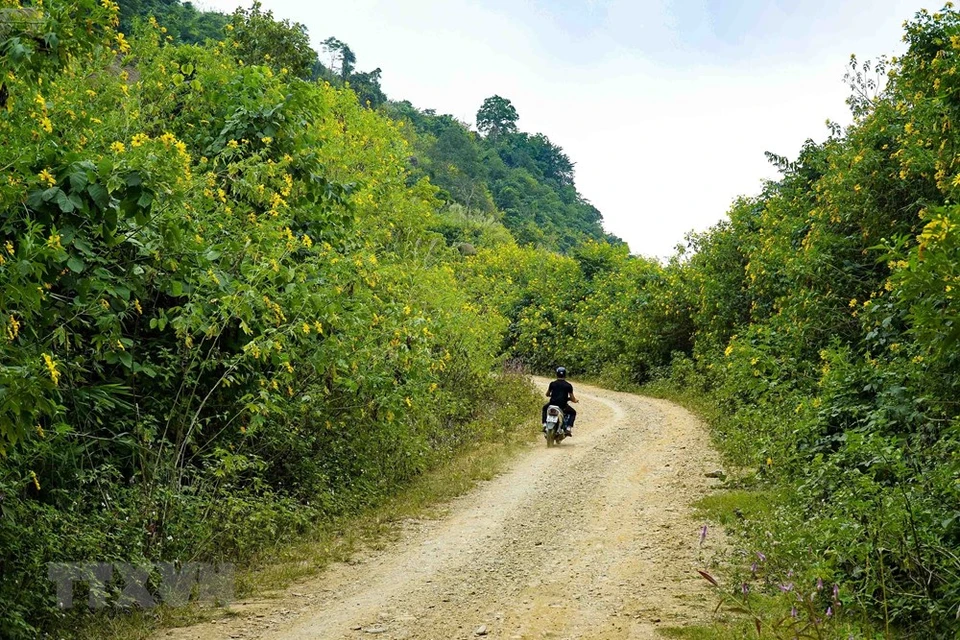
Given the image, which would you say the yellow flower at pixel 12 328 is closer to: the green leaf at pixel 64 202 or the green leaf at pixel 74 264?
the green leaf at pixel 64 202

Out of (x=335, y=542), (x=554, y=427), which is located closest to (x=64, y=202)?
→ (x=335, y=542)

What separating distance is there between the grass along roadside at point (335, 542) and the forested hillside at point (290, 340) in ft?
0.76

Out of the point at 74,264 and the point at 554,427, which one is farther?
the point at 554,427

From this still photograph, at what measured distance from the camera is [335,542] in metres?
8.59

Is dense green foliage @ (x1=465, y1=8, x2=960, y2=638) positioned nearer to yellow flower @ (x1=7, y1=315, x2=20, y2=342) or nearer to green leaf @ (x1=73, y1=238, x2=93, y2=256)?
yellow flower @ (x1=7, y1=315, x2=20, y2=342)

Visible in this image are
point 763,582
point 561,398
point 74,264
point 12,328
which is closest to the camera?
point 12,328

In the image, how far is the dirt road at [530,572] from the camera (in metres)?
6.05

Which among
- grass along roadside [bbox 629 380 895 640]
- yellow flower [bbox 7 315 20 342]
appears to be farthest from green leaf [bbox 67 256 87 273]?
grass along roadside [bbox 629 380 895 640]

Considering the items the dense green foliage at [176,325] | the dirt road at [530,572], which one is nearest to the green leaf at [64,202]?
the dense green foliage at [176,325]

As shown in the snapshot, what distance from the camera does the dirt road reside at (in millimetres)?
6051

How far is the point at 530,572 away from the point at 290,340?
3570 millimetres

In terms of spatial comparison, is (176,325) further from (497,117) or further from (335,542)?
(497,117)

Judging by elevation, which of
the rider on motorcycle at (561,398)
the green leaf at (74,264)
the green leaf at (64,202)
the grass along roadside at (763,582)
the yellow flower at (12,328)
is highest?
the green leaf at (64,202)

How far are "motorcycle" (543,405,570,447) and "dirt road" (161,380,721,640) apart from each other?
8.05 feet
